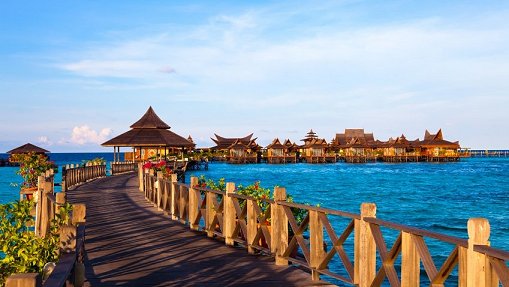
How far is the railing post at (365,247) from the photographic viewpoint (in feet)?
20.8

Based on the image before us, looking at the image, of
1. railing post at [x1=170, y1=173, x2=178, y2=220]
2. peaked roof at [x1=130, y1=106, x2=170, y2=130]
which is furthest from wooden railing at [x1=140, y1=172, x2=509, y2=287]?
peaked roof at [x1=130, y1=106, x2=170, y2=130]

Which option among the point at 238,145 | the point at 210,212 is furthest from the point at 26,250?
the point at 238,145

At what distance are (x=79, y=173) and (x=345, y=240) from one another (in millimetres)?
25157

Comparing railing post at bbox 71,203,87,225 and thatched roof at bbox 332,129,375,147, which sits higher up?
thatched roof at bbox 332,129,375,147

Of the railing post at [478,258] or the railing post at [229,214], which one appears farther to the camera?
the railing post at [229,214]

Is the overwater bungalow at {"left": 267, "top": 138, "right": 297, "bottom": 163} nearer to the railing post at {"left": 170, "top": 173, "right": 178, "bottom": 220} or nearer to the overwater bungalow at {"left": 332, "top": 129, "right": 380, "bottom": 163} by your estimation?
the overwater bungalow at {"left": 332, "top": 129, "right": 380, "bottom": 163}

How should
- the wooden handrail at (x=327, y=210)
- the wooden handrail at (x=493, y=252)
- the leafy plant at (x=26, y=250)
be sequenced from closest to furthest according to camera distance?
1. the wooden handrail at (x=493, y=252)
2. the leafy plant at (x=26, y=250)
3. the wooden handrail at (x=327, y=210)

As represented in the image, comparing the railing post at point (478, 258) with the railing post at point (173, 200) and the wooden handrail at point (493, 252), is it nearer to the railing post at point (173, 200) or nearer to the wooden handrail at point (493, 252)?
the wooden handrail at point (493, 252)

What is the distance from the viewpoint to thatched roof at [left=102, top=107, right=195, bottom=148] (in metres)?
40.4

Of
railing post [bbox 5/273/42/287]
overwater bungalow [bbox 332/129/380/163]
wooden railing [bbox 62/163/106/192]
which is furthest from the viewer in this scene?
overwater bungalow [bbox 332/129/380/163]

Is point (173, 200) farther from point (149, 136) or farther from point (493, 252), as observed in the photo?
point (149, 136)

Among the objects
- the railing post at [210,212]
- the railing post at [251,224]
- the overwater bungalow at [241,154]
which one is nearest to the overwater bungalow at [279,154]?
the overwater bungalow at [241,154]

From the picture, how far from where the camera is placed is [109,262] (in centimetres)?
893

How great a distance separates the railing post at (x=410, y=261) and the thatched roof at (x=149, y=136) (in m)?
35.4
